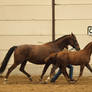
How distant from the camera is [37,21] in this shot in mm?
18547

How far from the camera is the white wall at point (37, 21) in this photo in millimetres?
18484

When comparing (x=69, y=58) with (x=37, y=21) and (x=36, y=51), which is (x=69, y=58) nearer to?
(x=36, y=51)

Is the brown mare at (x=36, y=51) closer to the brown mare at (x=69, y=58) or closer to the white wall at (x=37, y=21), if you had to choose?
the brown mare at (x=69, y=58)

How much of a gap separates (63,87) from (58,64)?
4.41ft

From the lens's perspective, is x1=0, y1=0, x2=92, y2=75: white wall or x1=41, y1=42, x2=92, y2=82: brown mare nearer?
x1=41, y1=42, x2=92, y2=82: brown mare

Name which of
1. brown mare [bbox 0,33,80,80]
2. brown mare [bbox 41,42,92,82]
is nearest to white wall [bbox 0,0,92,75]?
brown mare [bbox 0,33,80,80]

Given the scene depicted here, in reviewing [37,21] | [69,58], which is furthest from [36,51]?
[37,21]

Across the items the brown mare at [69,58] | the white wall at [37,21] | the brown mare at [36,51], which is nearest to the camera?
the brown mare at [69,58]

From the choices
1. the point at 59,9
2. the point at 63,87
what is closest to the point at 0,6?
the point at 59,9

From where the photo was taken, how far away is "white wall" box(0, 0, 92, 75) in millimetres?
18484

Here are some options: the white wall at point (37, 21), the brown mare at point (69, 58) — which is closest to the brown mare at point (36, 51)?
the brown mare at point (69, 58)

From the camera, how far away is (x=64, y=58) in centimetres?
1425

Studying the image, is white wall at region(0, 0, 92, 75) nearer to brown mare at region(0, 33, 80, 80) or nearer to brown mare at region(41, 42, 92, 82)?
brown mare at region(0, 33, 80, 80)

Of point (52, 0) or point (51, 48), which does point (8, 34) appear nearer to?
point (52, 0)
